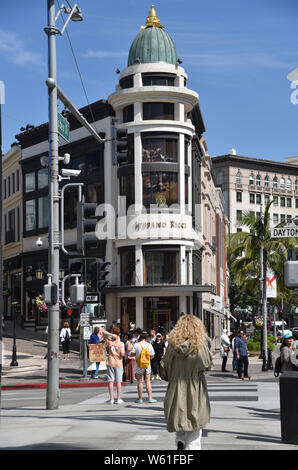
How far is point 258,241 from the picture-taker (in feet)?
123

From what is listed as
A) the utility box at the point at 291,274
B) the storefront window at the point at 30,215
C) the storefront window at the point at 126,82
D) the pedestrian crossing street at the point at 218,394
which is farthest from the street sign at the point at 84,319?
the storefront window at the point at 30,215

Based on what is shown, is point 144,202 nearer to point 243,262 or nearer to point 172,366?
point 243,262

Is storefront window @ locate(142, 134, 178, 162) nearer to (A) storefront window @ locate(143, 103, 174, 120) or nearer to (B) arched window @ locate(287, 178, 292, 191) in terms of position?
(A) storefront window @ locate(143, 103, 174, 120)

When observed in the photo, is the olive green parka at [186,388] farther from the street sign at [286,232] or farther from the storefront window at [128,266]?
the storefront window at [128,266]

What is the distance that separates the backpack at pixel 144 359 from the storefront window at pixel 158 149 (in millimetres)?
24699

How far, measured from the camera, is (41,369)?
31422 mm

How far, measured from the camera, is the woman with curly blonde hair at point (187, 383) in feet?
25.9

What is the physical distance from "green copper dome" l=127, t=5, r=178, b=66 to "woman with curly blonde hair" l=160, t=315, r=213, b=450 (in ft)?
114

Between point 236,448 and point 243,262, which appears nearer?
point 236,448

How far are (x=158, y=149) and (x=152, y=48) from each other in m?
6.35

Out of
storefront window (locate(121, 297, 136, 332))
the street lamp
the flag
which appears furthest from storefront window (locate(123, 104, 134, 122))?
the street lamp

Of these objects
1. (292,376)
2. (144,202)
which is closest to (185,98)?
(144,202)

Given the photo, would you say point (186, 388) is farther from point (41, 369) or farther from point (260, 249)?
point (260, 249)
